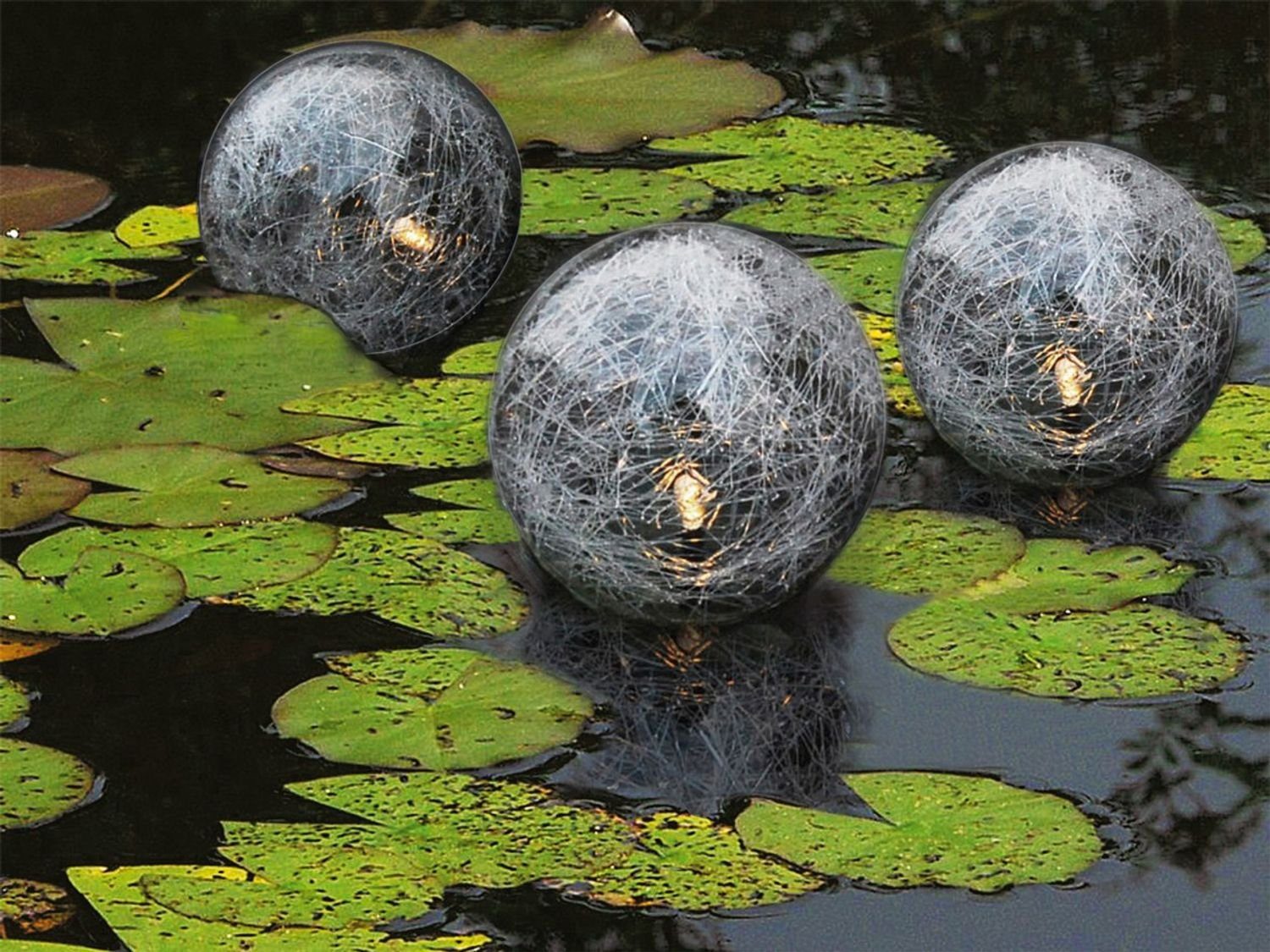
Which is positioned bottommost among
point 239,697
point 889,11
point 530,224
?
point 239,697

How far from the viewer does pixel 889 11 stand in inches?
295

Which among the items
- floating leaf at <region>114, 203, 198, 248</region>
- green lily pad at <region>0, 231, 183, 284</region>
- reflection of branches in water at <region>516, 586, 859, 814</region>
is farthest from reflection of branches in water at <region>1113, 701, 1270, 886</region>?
floating leaf at <region>114, 203, 198, 248</region>

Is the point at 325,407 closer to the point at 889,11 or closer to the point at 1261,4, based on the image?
the point at 889,11

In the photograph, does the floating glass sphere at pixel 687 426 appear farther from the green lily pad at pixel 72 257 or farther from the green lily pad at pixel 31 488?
the green lily pad at pixel 72 257

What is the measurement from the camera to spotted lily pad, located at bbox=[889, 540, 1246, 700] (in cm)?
362

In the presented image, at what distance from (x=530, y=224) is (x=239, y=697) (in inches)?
87.2

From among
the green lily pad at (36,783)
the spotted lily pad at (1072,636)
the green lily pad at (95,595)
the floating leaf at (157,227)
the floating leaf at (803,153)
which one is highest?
the floating leaf at (803,153)

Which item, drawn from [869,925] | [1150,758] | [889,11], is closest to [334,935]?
[869,925]

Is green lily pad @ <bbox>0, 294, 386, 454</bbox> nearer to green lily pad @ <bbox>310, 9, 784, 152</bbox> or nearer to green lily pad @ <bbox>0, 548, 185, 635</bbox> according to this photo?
green lily pad @ <bbox>0, 548, 185, 635</bbox>

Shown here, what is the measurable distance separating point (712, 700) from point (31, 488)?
1506mm

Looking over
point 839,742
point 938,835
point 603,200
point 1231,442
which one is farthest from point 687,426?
point 603,200

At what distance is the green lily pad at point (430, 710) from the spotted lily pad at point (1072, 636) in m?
0.62

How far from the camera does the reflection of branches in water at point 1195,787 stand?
325cm

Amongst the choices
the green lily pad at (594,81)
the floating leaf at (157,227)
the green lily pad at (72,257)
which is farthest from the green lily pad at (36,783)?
the green lily pad at (594,81)
